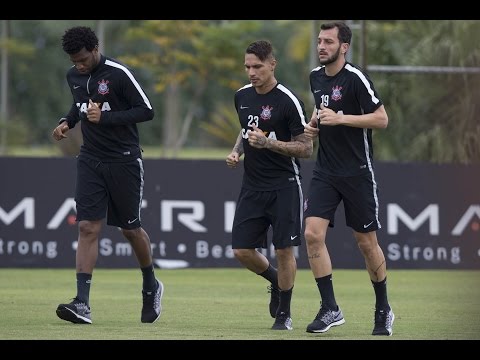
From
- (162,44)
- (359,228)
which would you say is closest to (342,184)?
(359,228)

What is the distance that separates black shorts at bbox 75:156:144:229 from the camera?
11039 millimetres

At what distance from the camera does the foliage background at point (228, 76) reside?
22672 millimetres

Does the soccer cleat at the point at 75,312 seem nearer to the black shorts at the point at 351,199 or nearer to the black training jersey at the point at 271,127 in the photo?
the black training jersey at the point at 271,127

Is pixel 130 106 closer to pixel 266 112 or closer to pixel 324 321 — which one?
pixel 266 112

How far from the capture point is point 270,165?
10.6 metres

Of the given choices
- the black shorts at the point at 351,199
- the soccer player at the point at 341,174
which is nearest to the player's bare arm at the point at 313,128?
the soccer player at the point at 341,174

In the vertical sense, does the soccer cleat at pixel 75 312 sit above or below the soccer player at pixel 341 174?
below

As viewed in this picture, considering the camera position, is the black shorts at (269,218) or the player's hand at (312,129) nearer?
the player's hand at (312,129)

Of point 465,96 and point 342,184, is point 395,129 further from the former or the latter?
point 342,184

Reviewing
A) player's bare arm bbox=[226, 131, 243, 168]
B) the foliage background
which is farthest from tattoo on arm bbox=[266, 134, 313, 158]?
the foliage background

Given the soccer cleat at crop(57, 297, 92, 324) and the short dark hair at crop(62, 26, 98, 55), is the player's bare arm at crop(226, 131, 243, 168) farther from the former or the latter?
the soccer cleat at crop(57, 297, 92, 324)

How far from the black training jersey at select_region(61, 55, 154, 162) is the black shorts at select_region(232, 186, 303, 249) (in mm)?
1175
